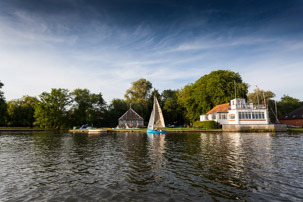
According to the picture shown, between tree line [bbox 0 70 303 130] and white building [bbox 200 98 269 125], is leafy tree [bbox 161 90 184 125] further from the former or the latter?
white building [bbox 200 98 269 125]

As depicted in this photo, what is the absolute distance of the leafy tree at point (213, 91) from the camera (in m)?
Answer: 68.6

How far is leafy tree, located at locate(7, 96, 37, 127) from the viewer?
80.5 meters

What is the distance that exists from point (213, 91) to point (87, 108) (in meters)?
59.0

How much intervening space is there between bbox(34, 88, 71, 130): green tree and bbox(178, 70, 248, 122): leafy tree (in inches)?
2164

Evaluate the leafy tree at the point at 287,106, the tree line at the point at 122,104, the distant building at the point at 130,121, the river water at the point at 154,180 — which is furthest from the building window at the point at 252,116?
the river water at the point at 154,180

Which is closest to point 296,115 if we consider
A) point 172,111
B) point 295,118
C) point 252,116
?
point 295,118

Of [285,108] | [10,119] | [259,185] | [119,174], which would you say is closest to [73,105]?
[10,119]

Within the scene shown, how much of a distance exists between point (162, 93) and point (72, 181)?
4005 inches

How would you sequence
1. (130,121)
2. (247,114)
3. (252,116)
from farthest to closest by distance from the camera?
1. (130,121)
2. (247,114)
3. (252,116)

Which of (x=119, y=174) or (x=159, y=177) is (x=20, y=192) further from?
(x=159, y=177)

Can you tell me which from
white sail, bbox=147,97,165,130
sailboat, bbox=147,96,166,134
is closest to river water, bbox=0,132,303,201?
sailboat, bbox=147,96,166,134

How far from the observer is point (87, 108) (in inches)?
3585

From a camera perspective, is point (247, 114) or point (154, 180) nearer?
point (154, 180)

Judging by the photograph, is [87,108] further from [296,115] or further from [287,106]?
[287,106]
